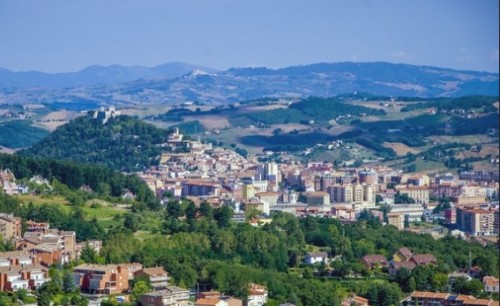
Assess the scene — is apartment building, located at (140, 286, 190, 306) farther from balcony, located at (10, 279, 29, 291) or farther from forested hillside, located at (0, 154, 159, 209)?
forested hillside, located at (0, 154, 159, 209)

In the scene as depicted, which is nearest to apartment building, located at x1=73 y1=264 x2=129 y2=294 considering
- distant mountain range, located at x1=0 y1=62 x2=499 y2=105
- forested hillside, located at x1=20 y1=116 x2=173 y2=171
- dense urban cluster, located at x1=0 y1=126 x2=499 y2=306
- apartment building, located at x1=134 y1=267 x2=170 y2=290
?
dense urban cluster, located at x1=0 y1=126 x2=499 y2=306

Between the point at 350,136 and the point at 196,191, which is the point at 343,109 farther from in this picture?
the point at 196,191

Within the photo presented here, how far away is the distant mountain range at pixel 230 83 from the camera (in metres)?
36.3

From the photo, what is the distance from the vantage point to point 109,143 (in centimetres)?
3550

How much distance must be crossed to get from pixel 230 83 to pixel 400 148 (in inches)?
219

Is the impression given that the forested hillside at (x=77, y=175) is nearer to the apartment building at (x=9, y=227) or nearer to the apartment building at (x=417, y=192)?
the apartment building at (x=9, y=227)

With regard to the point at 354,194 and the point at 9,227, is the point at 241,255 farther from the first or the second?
the point at 354,194

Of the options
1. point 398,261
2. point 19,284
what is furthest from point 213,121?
point 19,284

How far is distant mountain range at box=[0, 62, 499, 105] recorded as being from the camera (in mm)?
36281

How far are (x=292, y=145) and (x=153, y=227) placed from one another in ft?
77.6

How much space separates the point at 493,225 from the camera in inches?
1029

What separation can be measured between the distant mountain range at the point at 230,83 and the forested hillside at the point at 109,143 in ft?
4.61

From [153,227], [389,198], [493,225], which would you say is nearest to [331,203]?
[389,198]

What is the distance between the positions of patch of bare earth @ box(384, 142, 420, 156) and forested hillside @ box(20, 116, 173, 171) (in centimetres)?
744
